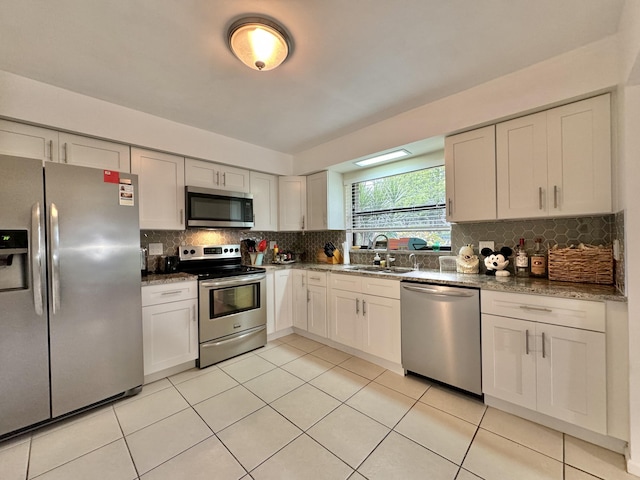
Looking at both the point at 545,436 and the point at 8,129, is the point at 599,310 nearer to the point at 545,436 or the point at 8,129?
the point at 545,436

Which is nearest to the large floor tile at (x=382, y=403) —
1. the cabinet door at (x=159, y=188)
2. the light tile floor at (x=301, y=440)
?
the light tile floor at (x=301, y=440)

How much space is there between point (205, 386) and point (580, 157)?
3.35 meters

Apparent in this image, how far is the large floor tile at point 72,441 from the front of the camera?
1494 millimetres

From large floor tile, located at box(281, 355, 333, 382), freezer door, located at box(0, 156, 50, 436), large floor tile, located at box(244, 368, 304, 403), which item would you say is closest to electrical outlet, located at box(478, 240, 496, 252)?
large floor tile, located at box(281, 355, 333, 382)

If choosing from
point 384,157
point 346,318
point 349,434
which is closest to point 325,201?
point 384,157

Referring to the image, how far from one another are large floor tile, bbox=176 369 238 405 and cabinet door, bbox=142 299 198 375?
0.26 m

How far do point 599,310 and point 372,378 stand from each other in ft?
5.42

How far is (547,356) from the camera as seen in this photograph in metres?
1.68

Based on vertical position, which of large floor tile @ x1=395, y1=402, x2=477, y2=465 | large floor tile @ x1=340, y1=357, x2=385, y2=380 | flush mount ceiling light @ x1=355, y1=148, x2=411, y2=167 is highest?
flush mount ceiling light @ x1=355, y1=148, x2=411, y2=167

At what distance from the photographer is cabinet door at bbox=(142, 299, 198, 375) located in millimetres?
2293

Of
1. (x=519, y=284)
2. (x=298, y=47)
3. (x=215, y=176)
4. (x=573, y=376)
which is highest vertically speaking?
(x=298, y=47)

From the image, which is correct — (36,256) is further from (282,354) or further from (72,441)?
(282,354)

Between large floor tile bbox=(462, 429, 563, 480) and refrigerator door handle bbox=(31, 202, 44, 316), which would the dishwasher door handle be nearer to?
large floor tile bbox=(462, 429, 563, 480)

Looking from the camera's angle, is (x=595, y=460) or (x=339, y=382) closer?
(x=595, y=460)
